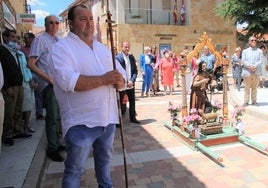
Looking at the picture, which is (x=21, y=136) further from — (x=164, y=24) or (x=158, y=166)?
(x=164, y=24)

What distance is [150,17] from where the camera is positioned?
73.5 ft

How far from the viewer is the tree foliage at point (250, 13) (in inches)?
525

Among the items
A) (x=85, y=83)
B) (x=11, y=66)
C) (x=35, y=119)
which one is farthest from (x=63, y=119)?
(x=35, y=119)

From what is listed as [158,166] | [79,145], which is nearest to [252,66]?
[158,166]

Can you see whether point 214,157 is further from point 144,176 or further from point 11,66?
point 11,66

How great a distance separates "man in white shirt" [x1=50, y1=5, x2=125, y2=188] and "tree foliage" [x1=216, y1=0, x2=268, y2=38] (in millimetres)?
12471

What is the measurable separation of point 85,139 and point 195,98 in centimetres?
325

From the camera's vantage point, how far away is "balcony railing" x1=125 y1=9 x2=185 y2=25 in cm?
2148

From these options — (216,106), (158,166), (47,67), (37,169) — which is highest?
(47,67)

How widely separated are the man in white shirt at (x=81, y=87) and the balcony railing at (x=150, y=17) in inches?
757

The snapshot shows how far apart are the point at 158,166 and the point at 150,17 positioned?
1946 cm

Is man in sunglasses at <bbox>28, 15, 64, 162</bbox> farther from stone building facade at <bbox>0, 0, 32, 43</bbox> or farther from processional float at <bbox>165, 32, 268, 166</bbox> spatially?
stone building facade at <bbox>0, 0, 32, 43</bbox>

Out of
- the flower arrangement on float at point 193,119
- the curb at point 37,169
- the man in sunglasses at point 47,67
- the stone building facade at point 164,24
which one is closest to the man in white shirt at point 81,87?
the curb at point 37,169

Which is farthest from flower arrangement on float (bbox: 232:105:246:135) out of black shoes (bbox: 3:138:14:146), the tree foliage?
the tree foliage
